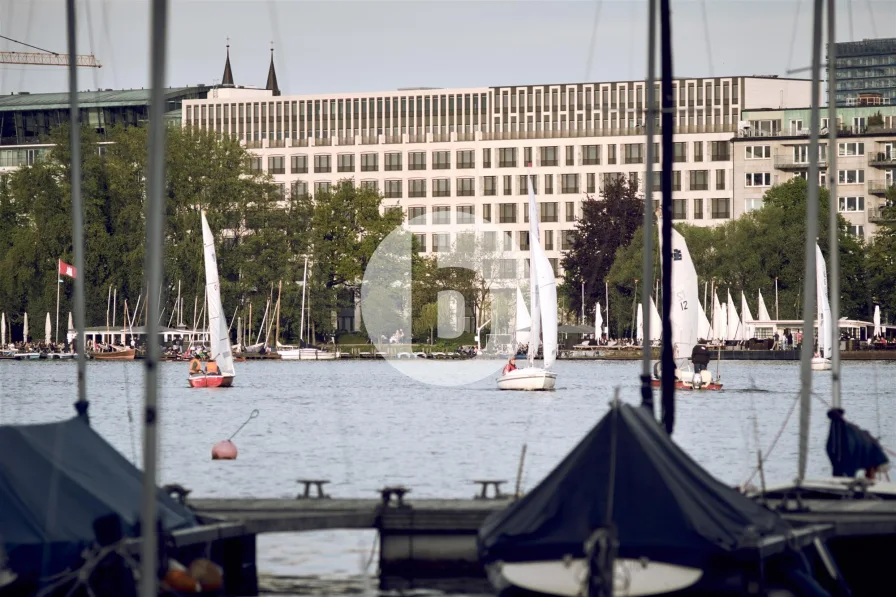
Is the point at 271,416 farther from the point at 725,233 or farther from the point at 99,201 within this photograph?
the point at 725,233

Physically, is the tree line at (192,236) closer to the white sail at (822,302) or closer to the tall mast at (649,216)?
the white sail at (822,302)

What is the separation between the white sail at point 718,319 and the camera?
13188 cm

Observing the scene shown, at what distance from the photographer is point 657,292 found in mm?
116250

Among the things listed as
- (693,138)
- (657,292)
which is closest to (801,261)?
(657,292)

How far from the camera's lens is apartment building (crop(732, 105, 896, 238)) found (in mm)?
167375

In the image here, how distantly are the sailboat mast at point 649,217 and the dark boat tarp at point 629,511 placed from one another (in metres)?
3.89

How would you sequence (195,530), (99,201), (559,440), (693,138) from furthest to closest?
(693,138)
(99,201)
(559,440)
(195,530)

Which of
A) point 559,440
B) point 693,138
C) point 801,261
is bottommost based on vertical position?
point 559,440

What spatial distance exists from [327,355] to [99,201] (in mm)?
26227

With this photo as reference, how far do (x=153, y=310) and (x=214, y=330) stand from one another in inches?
2540

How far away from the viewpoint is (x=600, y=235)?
524 ft

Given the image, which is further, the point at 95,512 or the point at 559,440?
the point at 559,440

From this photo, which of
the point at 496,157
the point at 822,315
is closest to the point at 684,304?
the point at 822,315

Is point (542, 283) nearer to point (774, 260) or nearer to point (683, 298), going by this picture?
point (683, 298)
